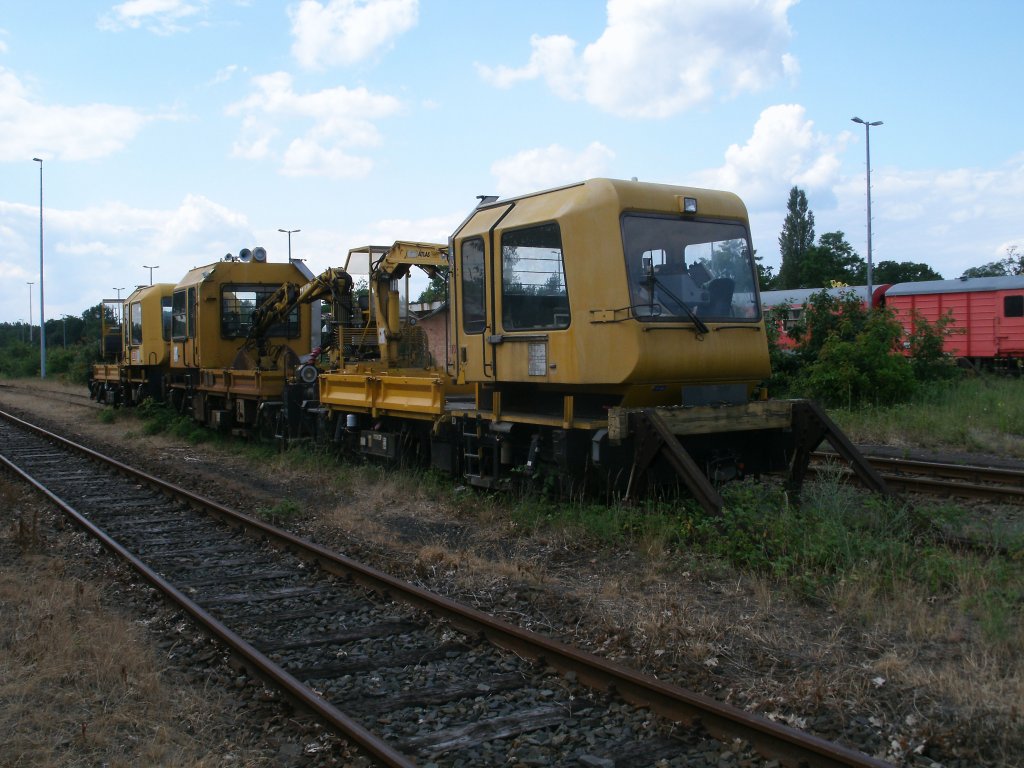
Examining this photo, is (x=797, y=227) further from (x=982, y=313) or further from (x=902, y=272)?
(x=982, y=313)

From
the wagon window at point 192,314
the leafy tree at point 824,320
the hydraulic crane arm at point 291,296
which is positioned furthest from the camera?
the leafy tree at point 824,320

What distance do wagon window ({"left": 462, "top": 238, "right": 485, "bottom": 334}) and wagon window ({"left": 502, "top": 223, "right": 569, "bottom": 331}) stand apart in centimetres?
43

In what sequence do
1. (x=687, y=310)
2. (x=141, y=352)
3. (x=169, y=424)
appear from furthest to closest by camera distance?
(x=141, y=352)
(x=169, y=424)
(x=687, y=310)

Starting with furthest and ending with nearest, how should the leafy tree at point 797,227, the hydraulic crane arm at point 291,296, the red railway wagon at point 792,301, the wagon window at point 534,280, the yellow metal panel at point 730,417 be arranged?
1. the leafy tree at point 797,227
2. the red railway wagon at point 792,301
3. the hydraulic crane arm at point 291,296
4. the wagon window at point 534,280
5. the yellow metal panel at point 730,417

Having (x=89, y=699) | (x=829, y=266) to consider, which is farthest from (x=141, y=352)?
(x=829, y=266)

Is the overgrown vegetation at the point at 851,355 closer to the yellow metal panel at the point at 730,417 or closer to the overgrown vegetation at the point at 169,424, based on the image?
the yellow metal panel at the point at 730,417

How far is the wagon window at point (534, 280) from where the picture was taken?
342 inches

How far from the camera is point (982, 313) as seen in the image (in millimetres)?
25594

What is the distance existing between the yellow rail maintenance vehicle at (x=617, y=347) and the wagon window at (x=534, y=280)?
13mm

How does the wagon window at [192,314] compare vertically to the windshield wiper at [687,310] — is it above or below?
above

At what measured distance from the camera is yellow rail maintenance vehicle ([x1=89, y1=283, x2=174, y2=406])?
68.4ft

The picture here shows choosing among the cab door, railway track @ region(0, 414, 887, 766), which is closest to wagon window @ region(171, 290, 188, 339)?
the cab door

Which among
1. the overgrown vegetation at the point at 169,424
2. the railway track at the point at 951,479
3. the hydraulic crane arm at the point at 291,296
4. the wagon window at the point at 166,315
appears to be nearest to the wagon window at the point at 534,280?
the railway track at the point at 951,479

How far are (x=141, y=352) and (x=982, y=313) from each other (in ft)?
70.7
